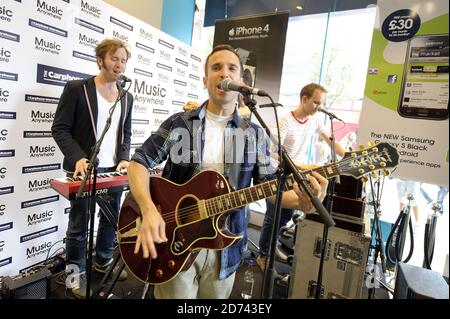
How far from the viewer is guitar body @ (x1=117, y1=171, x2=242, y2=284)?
Result: 4.62ft

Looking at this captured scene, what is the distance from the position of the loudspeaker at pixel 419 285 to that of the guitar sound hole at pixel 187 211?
1.28 meters

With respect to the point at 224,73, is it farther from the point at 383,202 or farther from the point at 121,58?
the point at 383,202

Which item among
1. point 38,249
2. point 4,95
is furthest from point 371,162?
point 38,249

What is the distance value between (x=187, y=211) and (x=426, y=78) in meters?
2.67

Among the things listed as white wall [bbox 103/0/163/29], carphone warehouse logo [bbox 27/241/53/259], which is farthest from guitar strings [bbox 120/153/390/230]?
white wall [bbox 103/0/163/29]

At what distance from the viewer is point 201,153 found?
1514 millimetres

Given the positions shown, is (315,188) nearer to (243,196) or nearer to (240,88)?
(243,196)

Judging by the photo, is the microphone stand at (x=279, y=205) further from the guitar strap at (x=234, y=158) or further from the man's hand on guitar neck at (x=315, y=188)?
the guitar strap at (x=234, y=158)

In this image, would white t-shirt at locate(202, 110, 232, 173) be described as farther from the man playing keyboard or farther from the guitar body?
the man playing keyboard

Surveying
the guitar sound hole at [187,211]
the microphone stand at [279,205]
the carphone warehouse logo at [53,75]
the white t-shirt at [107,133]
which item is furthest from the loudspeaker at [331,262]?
the carphone warehouse logo at [53,75]

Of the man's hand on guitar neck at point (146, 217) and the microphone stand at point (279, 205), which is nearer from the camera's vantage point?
the microphone stand at point (279, 205)

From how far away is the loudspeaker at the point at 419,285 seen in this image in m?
1.60

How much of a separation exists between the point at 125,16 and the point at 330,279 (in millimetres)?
3287

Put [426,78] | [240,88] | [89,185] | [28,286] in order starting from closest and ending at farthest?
1. [240,88]
2. [89,185]
3. [28,286]
4. [426,78]
